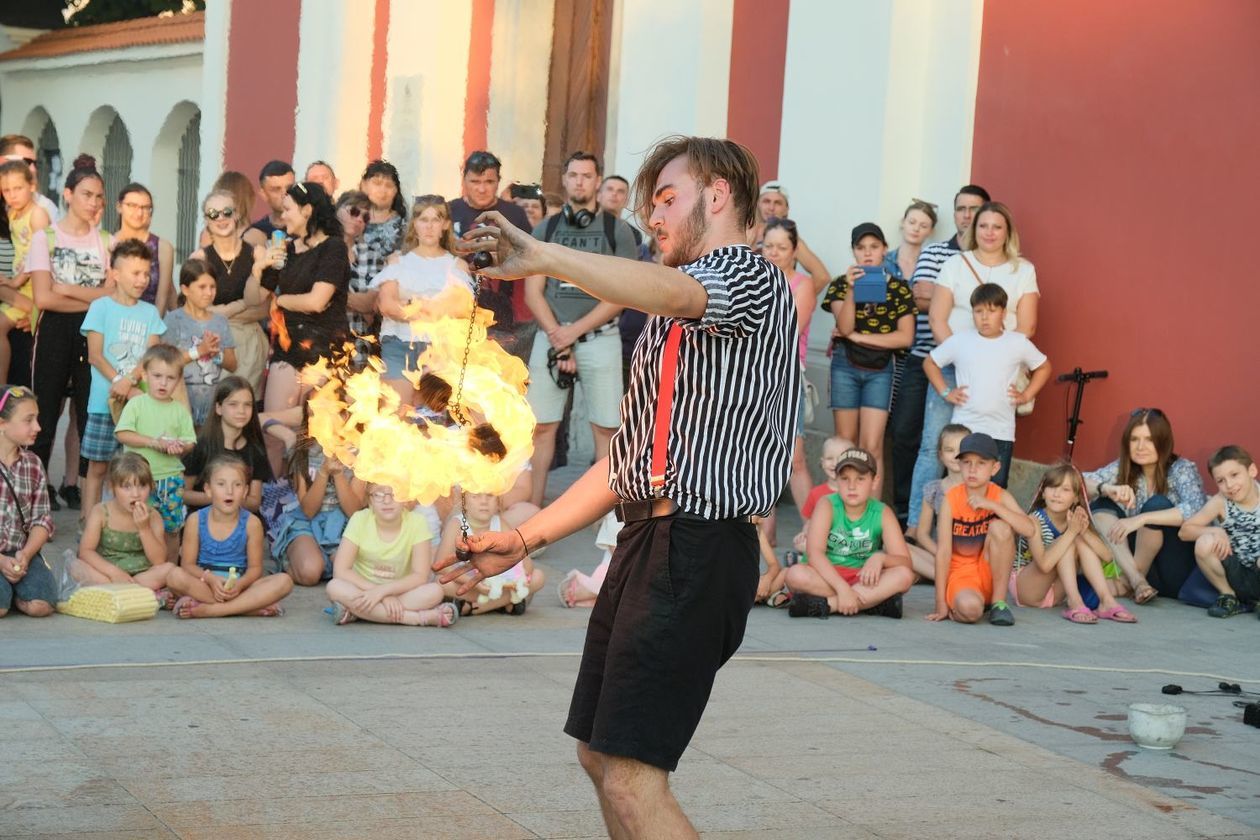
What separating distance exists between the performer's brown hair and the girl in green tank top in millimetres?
4727

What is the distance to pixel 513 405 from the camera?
199 inches

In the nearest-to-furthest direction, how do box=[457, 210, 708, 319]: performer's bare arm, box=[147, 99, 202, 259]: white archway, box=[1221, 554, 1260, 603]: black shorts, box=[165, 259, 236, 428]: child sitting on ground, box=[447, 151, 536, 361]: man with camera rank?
box=[457, 210, 708, 319]: performer's bare arm, box=[1221, 554, 1260, 603]: black shorts, box=[165, 259, 236, 428]: child sitting on ground, box=[447, 151, 536, 361]: man with camera, box=[147, 99, 202, 259]: white archway

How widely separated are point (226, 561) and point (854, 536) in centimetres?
294

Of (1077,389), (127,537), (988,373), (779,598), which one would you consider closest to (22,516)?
(127,537)

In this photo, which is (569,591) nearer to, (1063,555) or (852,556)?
(852,556)

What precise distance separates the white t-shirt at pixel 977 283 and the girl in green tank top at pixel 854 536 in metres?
1.94

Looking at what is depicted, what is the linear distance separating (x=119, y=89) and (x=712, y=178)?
2094 centimetres

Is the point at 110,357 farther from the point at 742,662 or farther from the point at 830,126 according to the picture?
the point at 830,126

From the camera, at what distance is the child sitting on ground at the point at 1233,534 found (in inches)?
351

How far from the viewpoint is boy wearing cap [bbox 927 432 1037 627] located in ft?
28.2

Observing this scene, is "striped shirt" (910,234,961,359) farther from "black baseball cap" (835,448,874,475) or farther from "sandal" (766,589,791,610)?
"sandal" (766,589,791,610)

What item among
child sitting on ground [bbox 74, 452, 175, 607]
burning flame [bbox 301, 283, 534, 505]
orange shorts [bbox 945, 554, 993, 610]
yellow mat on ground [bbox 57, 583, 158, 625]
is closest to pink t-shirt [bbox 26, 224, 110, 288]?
child sitting on ground [bbox 74, 452, 175, 607]

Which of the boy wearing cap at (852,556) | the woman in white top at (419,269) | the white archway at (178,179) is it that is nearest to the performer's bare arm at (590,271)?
the boy wearing cap at (852,556)

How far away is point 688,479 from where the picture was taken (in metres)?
3.79
